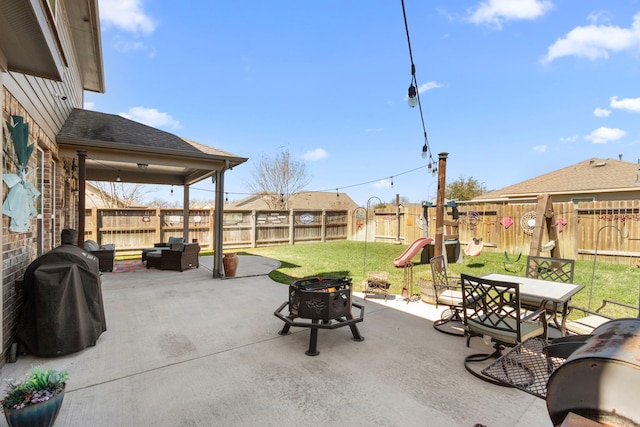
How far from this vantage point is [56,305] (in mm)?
3156

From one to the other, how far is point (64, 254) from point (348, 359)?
10.5 ft

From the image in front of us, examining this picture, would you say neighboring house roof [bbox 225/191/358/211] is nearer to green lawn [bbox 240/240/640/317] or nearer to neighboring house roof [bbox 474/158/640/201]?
neighboring house roof [bbox 474/158/640/201]

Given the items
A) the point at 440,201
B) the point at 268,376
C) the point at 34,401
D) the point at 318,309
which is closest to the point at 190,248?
the point at 318,309

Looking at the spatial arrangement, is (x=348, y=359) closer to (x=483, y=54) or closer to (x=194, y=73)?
(x=483, y=54)

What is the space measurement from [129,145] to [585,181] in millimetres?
17285

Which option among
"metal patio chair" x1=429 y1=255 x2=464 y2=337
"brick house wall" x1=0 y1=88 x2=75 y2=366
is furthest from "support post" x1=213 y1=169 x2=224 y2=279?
"metal patio chair" x1=429 y1=255 x2=464 y2=337

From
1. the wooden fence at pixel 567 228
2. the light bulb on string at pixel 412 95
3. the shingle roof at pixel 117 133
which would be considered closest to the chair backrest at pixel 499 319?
the light bulb on string at pixel 412 95

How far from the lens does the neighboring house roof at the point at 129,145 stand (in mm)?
6000

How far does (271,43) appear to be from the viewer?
34.8 feet

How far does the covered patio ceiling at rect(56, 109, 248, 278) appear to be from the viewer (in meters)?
6.03

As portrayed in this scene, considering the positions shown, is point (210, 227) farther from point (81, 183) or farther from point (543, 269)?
point (543, 269)

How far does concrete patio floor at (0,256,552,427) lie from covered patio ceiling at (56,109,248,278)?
120 inches

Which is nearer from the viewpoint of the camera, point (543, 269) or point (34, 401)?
point (34, 401)

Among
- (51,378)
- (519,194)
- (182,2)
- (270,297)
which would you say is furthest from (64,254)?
(519,194)
